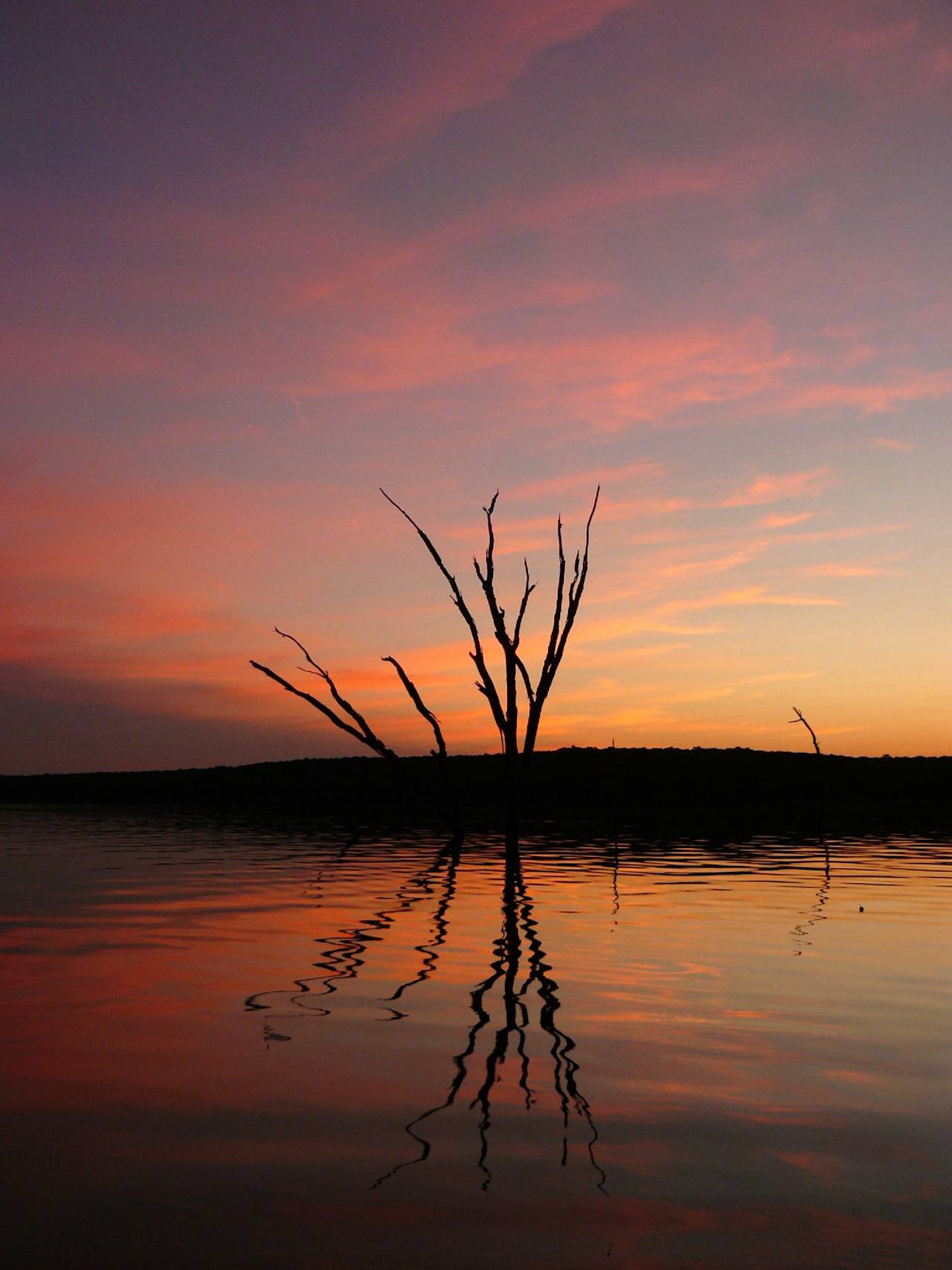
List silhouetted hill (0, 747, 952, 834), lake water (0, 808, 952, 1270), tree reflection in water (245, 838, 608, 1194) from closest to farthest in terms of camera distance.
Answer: lake water (0, 808, 952, 1270)
tree reflection in water (245, 838, 608, 1194)
silhouetted hill (0, 747, 952, 834)

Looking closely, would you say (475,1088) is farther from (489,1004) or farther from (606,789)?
(606,789)

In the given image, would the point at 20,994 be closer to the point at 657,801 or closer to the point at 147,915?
the point at 147,915

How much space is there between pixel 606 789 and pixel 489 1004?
53871 millimetres

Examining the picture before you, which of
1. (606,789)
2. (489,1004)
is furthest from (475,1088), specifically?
(606,789)

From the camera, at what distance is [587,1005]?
877 centimetres

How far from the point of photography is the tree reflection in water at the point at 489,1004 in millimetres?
5762

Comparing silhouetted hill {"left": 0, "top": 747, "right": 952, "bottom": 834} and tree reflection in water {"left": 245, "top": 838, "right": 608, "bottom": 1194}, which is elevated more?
silhouetted hill {"left": 0, "top": 747, "right": 952, "bottom": 834}

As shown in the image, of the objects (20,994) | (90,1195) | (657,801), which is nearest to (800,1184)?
(90,1195)

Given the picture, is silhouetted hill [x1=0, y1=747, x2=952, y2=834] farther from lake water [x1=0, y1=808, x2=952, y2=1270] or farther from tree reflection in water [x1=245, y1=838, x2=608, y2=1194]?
lake water [x1=0, y1=808, x2=952, y2=1270]

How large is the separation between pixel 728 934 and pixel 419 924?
11.0 feet

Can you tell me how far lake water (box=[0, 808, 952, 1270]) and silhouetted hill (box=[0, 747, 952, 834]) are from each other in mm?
27630

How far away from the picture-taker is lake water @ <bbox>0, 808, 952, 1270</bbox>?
4449 mm

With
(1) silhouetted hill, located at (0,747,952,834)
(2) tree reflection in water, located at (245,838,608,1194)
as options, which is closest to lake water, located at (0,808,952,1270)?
(2) tree reflection in water, located at (245,838,608,1194)

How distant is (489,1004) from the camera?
8.70m
